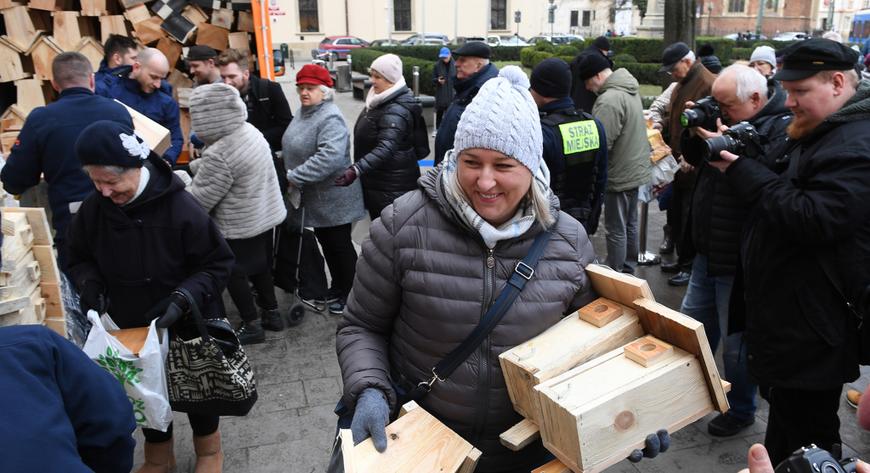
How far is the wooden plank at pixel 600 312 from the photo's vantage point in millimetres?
1949

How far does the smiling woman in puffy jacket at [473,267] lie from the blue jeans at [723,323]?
5.68ft

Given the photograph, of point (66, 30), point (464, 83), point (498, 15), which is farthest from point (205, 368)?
point (498, 15)

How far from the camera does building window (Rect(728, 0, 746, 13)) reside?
6119 centimetres

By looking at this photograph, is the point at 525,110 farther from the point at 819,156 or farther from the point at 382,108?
the point at 382,108

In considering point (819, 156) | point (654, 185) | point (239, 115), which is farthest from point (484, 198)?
point (654, 185)

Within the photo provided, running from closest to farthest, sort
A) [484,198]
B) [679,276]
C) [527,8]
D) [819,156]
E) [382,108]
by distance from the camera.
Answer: [484,198], [819,156], [382,108], [679,276], [527,8]

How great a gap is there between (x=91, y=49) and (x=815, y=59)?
242 inches

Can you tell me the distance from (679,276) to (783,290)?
332 cm

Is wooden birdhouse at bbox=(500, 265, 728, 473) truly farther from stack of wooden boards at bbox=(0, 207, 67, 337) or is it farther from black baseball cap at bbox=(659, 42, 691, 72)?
black baseball cap at bbox=(659, 42, 691, 72)

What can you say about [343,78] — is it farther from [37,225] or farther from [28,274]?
[28,274]

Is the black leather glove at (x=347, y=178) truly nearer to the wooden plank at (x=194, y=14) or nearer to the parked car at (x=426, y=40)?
the wooden plank at (x=194, y=14)

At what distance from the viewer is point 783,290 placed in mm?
2756

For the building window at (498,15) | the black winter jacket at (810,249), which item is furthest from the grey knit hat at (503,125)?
the building window at (498,15)

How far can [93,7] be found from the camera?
6.25 meters
